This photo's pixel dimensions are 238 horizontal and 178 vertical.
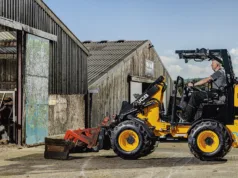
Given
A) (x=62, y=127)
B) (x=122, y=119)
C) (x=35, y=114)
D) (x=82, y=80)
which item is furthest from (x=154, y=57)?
(x=122, y=119)

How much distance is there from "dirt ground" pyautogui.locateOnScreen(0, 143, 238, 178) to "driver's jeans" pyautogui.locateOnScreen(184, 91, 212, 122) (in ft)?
4.08

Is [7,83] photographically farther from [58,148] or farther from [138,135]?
[138,135]

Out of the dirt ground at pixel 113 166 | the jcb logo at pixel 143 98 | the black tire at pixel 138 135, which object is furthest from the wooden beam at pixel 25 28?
the black tire at pixel 138 135

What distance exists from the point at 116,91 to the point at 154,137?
13.1 m

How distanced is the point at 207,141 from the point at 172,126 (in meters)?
1.13

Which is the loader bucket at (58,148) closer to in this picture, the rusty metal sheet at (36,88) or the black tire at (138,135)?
the black tire at (138,135)

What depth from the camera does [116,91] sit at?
84.5 feet

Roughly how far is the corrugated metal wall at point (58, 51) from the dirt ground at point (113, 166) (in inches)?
200

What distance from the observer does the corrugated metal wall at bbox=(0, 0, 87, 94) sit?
1656cm

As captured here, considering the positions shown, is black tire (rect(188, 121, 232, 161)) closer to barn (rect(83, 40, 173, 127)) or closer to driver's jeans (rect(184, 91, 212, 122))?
driver's jeans (rect(184, 91, 212, 122))

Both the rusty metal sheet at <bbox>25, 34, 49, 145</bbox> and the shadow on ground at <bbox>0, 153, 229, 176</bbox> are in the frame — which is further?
the rusty metal sheet at <bbox>25, 34, 49, 145</bbox>

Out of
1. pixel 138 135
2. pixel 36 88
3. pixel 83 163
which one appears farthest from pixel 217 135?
pixel 36 88

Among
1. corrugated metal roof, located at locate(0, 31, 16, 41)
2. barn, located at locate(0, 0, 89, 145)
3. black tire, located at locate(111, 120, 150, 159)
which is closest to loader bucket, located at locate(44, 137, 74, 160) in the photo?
black tire, located at locate(111, 120, 150, 159)

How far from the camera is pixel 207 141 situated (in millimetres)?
12070
